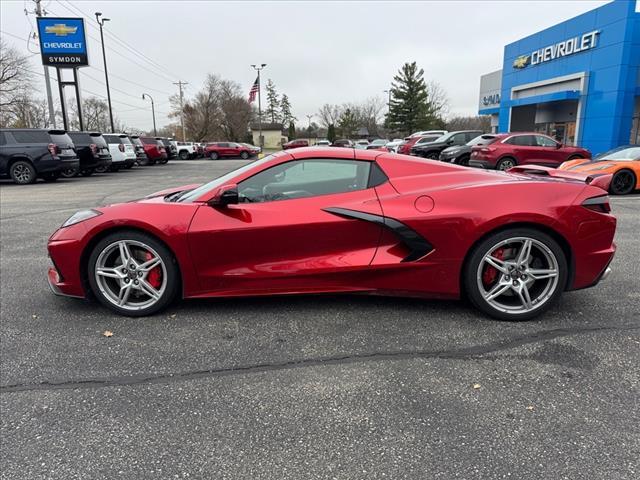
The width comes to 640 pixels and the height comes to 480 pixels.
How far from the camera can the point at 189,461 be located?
6.59ft

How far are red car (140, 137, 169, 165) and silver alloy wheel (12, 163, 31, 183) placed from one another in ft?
38.7

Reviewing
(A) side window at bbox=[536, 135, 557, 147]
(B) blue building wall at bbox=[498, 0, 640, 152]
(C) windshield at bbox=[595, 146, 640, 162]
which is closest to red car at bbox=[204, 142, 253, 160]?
(B) blue building wall at bbox=[498, 0, 640, 152]

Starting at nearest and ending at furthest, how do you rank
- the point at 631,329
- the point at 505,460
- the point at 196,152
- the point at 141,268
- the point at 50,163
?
the point at 505,460 → the point at 631,329 → the point at 141,268 → the point at 50,163 → the point at 196,152

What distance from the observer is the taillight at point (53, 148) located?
1446 cm

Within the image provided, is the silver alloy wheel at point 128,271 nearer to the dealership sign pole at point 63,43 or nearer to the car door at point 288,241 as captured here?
the car door at point 288,241

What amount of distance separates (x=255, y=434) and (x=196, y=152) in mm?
41210

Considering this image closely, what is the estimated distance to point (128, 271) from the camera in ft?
11.4

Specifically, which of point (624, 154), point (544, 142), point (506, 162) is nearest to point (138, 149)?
point (506, 162)

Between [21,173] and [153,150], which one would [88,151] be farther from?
[153,150]

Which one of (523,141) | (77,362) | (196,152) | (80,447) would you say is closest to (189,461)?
(80,447)

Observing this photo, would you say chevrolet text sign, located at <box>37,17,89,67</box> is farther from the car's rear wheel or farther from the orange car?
the car's rear wheel

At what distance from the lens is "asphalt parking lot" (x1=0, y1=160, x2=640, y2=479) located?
200cm

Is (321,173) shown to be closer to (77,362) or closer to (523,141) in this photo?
(77,362)

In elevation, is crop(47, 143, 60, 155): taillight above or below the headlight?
above
